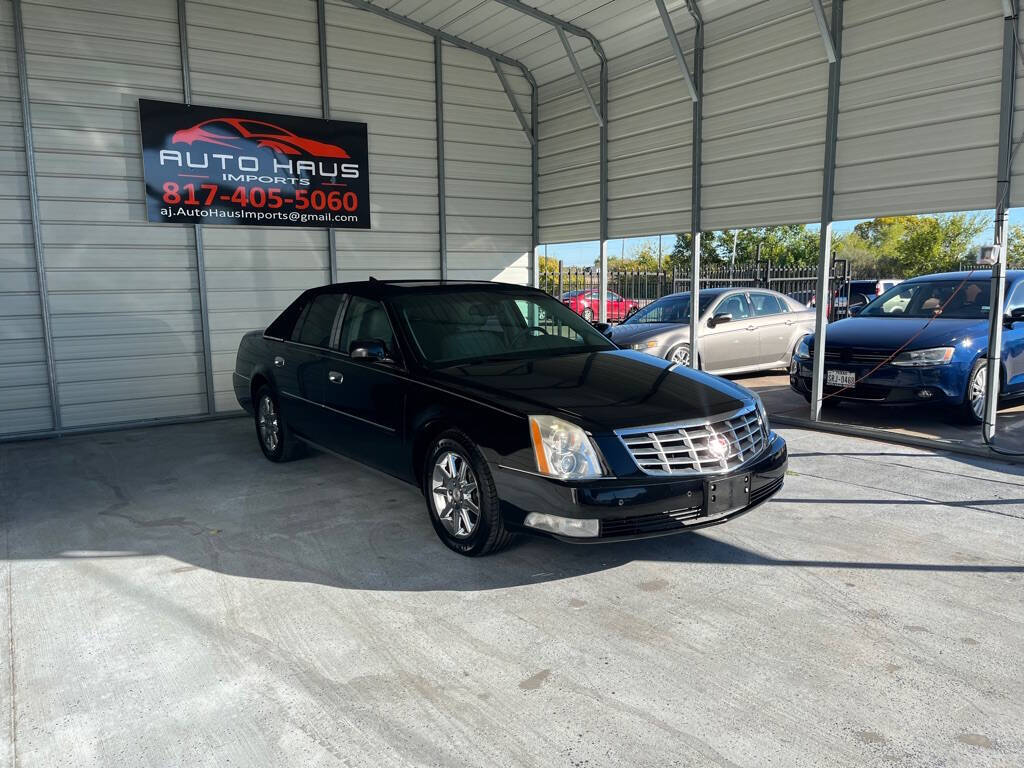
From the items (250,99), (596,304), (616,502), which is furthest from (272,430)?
(596,304)

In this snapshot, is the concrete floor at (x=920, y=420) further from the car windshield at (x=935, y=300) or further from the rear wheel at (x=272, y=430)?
the rear wheel at (x=272, y=430)

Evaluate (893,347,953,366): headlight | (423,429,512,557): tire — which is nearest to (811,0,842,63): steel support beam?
(893,347,953,366): headlight

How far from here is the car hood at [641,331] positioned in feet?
32.3

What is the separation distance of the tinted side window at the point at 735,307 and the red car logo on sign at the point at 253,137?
5515 millimetres

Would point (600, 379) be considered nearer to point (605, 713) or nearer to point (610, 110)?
point (605, 713)

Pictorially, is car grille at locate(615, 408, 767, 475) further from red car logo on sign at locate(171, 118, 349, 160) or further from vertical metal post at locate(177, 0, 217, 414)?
red car logo on sign at locate(171, 118, 349, 160)

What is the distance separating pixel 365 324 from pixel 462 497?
1.66 m

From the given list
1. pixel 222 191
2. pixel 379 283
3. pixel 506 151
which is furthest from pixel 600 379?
pixel 506 151

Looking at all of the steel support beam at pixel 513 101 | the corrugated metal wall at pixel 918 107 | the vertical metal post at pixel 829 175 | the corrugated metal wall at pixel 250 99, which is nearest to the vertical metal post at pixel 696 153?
the vertical metal post at pixel 829 175

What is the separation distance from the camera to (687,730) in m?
2.64

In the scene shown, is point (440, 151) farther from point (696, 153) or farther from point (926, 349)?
point (926, 349)

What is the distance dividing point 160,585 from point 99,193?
601 cm

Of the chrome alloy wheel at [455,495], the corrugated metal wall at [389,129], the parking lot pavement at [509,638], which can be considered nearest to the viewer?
the parking lot pavement at [509,638]

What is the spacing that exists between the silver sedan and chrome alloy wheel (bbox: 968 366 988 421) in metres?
3.38
